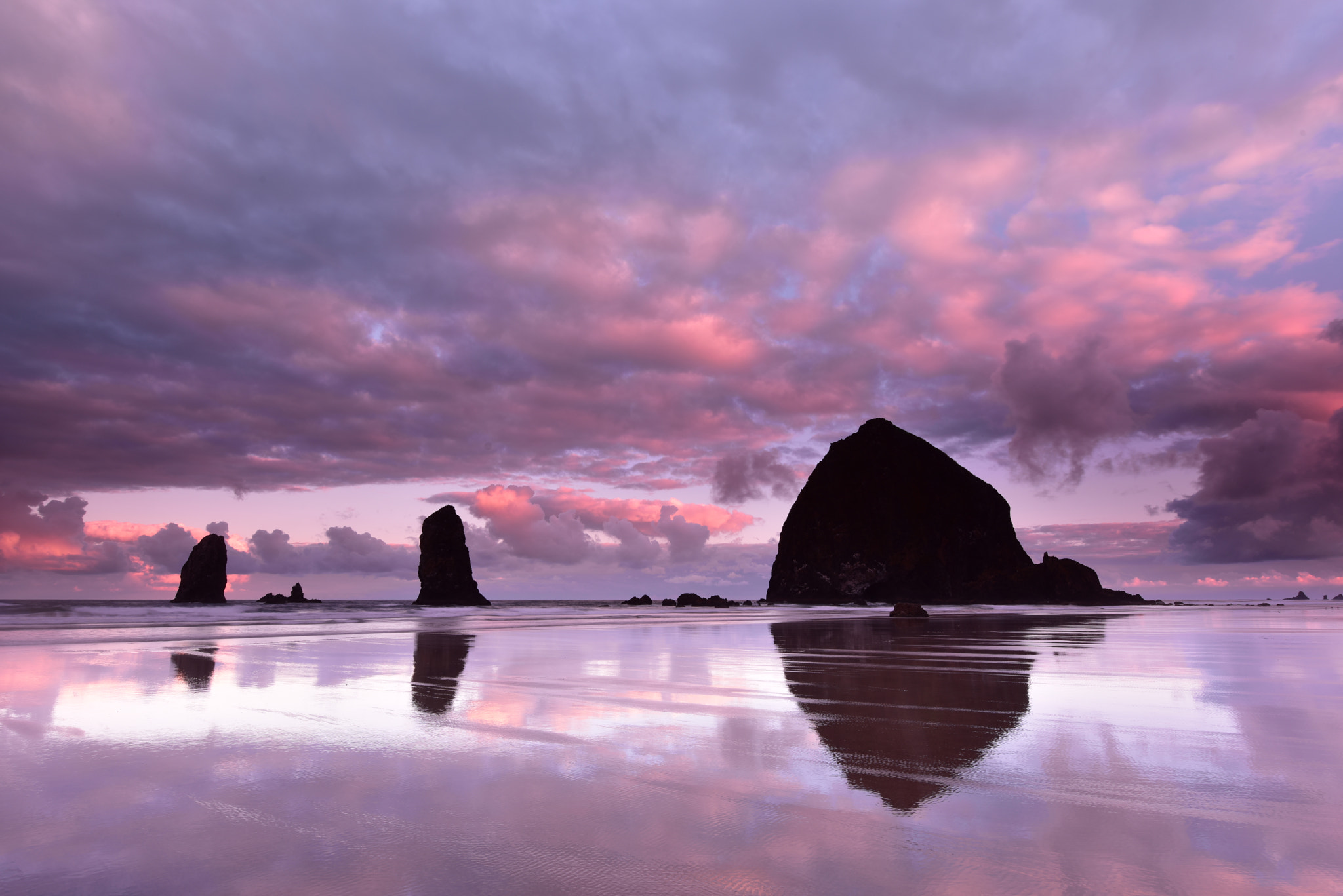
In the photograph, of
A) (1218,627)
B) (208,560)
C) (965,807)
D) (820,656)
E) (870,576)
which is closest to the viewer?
(965,807)

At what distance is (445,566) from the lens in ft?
283

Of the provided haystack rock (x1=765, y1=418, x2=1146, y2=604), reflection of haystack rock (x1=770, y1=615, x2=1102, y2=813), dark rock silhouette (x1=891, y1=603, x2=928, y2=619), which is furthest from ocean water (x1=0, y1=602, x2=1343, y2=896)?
haystack rock (x1=765, y1=418, x2=1146, y2=604)

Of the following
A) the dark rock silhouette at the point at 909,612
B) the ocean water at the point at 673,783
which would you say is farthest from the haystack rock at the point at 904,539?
the ocean water at the point at 673,783

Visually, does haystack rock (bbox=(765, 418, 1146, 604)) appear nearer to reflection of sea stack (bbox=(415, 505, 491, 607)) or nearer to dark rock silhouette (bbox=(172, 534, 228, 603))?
reflection of sea stack (bbox=(415, 505, 491, 607))

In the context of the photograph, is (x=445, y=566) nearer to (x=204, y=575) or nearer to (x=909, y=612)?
(x=204, y=575)

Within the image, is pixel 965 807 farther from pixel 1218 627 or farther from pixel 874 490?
pixel 874 490

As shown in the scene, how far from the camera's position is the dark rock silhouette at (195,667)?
8484 mm

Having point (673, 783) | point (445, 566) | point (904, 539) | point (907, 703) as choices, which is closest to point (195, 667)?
point (673, 783)

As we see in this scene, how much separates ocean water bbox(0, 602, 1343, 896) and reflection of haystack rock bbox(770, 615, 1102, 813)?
0.04m

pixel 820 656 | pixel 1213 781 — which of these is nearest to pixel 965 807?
pixel 1213 781

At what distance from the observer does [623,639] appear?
17.4 metres

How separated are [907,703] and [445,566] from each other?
86.2 m

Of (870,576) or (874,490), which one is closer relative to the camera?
(870,576)

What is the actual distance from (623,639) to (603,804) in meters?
14.2
